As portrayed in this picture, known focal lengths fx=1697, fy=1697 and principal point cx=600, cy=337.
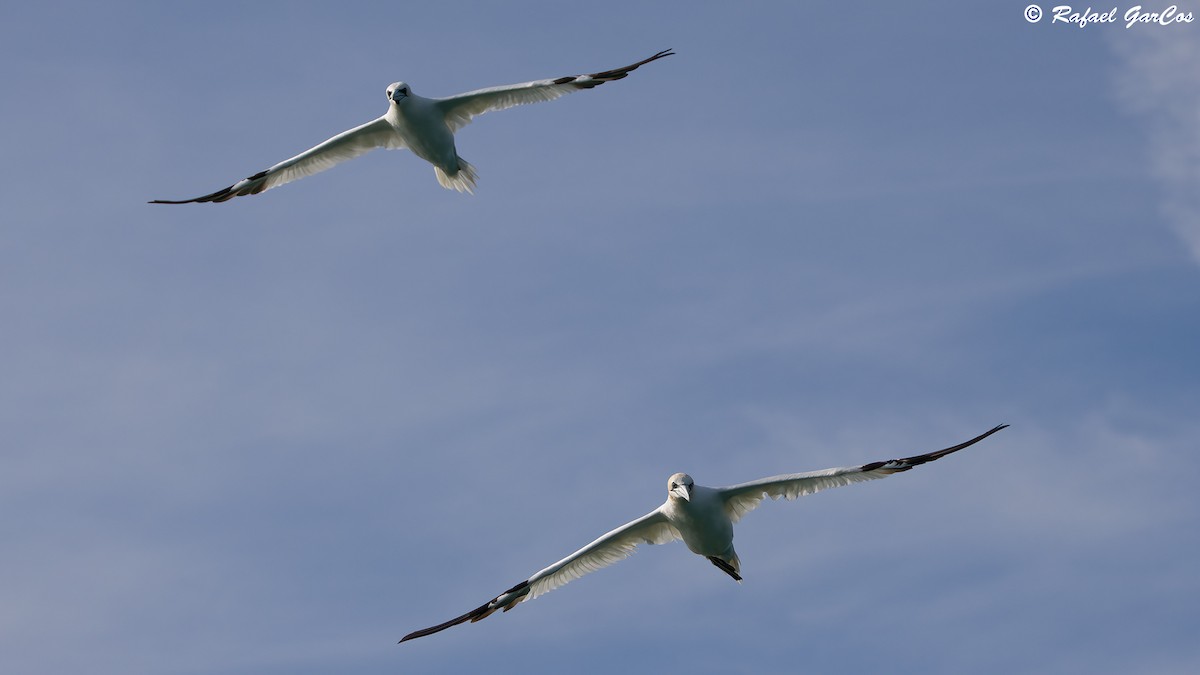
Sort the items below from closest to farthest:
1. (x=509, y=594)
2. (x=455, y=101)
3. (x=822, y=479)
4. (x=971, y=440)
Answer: (x=971, y=440)
(x=822, y=479)
(x=509, y=594)
(x=455, y=101)

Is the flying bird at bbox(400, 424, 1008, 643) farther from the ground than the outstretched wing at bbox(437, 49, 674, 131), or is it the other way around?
the outstretched wing at bbox(437, 49, 674, 131)

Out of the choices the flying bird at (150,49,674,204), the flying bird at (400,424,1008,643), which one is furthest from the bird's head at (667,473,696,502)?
the flying bird at (150,49,674,204)

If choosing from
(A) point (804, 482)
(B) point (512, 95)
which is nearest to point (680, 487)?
(A) point (804, 482)

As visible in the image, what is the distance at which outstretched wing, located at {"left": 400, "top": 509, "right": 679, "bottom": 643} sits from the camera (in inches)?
1167

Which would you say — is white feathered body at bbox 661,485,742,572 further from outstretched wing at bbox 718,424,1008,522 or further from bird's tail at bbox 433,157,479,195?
bird's tail at bbox 433,157,479,195

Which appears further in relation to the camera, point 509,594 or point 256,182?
point 256,182

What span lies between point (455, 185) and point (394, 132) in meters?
1.58

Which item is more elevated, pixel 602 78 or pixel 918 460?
pixel 602 78

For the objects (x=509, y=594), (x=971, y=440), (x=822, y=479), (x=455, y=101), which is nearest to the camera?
(x=971, y=440)

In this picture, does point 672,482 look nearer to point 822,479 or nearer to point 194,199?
point 822,479

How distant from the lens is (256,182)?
34125 millimetres

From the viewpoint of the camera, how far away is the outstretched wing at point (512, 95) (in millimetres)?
31094

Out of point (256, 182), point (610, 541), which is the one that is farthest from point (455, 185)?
point (610, 541)

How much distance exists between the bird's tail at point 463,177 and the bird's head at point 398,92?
189 cm
